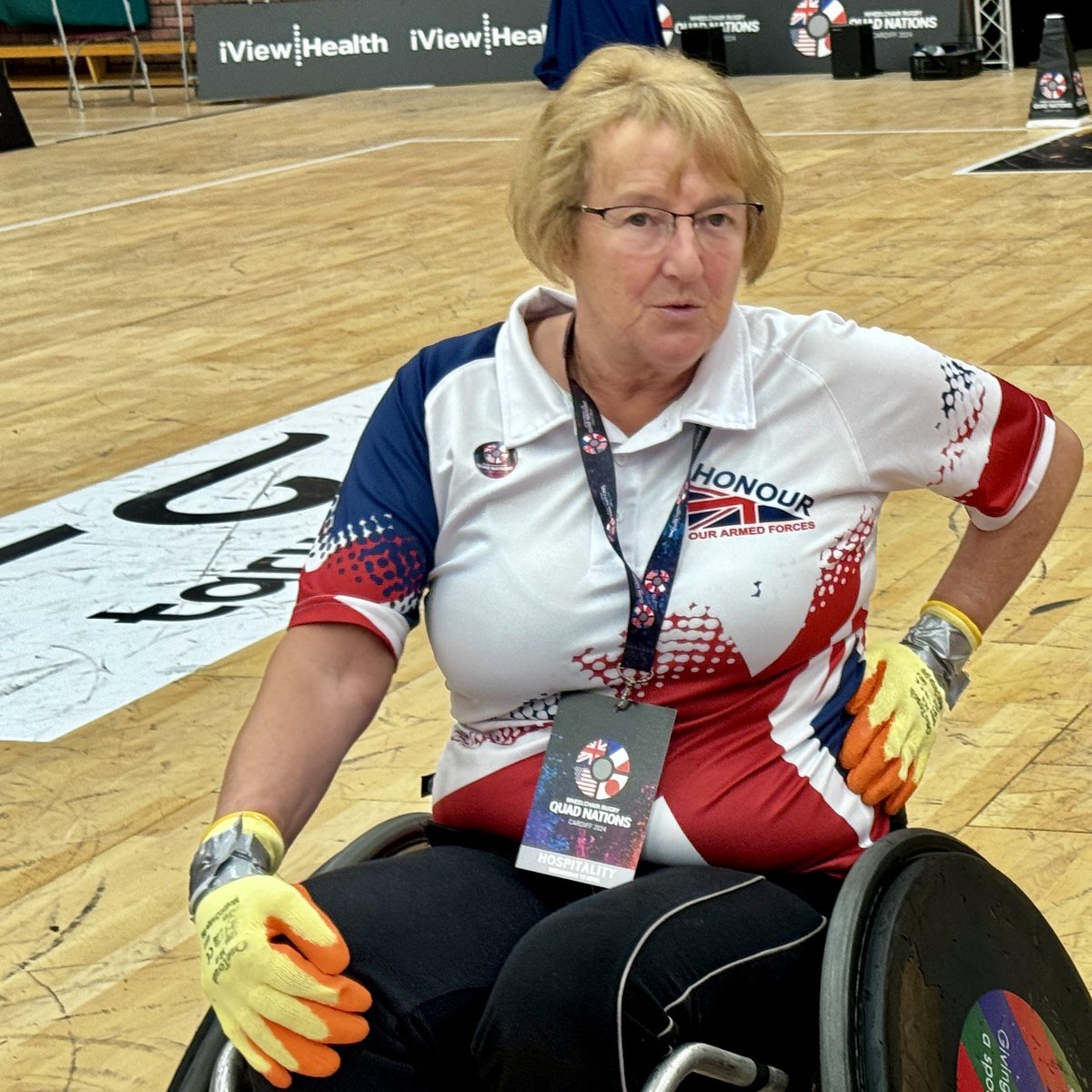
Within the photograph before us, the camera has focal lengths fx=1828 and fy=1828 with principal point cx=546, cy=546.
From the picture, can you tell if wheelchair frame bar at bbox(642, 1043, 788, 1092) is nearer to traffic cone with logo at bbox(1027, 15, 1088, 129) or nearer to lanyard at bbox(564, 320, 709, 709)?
lanyard at bbox(564, 320, 709, 709)

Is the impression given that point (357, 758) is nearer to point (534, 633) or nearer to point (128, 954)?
point (128, 954)

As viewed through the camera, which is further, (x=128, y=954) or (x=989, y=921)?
(x=128, y=954)

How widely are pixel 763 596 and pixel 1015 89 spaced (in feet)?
35.3

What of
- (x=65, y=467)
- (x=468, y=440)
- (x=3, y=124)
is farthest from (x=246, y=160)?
(x=468, y=440)

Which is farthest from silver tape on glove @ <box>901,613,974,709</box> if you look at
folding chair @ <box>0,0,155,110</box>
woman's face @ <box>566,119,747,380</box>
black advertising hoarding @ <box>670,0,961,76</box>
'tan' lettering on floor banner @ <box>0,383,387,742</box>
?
folding chair @ <box>0,0,155,110</box>

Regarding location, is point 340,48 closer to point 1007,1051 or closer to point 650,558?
point 650,558

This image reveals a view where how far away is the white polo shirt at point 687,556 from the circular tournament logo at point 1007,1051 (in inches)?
8.2

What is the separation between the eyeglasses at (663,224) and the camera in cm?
162

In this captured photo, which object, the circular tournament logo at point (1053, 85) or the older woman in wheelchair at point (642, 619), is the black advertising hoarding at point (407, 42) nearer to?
the circular tournament logo at point (1053, 85)

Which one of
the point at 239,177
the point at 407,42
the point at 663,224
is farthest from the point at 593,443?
the point at 407,42

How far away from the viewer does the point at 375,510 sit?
1.64 meters

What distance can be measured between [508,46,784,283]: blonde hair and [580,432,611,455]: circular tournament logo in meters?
0.19

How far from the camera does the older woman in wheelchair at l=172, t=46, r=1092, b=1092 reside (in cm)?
146

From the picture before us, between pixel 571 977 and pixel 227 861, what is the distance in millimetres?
296
